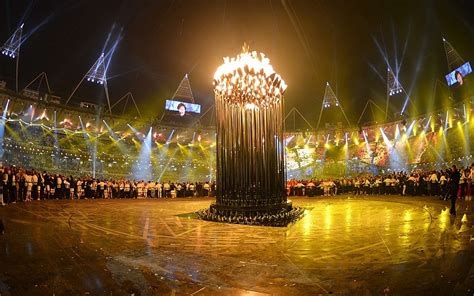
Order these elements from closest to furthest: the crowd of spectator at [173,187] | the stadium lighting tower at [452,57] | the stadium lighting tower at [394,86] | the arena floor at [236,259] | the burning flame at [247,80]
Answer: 1. the arena floor at [236,259]
2. the burning flame at [247,80]
3. the crowd of spectator at [173,187]
4. the stadium lighting tower at [452,57]
5. the stadium lighting tower at [394,86]

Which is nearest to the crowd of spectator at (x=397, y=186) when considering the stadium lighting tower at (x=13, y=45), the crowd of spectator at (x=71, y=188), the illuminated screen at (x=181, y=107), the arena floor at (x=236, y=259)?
the crowd of spectator at (x=71, y=188)

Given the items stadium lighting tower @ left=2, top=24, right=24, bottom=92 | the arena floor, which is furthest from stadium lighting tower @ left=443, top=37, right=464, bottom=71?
stadium lighting tower @ left=2, top=24, right=24, bottom=92

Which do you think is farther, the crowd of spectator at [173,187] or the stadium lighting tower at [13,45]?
the stadium lighting tower at [13,45]

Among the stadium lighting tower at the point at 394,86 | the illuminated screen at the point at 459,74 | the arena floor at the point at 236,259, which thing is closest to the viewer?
the arena floor at the point at 236,259

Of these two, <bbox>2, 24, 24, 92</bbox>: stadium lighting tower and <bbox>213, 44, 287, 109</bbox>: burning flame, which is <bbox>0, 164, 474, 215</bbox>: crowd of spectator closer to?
<bbox>213, 44, 287, 109</bbox>: burning flame

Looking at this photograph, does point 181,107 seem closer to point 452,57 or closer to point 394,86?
point 394,86

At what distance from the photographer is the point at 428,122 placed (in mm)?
30766

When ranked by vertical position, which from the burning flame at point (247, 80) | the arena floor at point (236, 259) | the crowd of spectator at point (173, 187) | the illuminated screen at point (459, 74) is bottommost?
the arena floor at point (236, 259)

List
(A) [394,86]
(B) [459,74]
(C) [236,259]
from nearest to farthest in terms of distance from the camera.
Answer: (C) [236,259] < (B) [459,74] < (A) [394,86]

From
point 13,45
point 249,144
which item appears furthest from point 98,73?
point 249,144

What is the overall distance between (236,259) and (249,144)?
6.70m

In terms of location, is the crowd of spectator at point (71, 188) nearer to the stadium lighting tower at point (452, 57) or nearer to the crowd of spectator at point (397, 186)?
the crowd of spectator at point (397, 186)

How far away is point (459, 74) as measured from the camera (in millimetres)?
26031

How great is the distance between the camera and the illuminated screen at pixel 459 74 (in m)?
25.2
